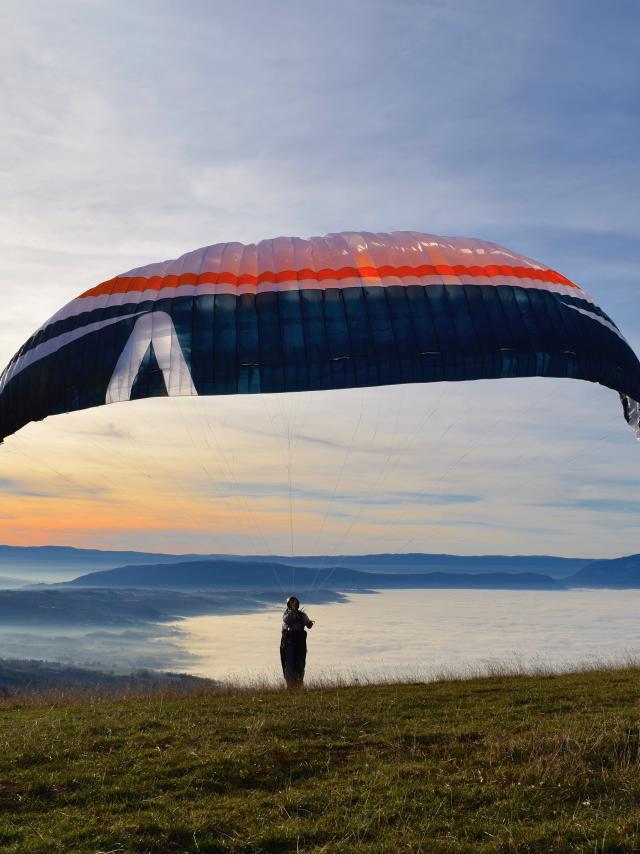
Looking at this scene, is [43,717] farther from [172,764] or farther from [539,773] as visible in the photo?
[539,773]

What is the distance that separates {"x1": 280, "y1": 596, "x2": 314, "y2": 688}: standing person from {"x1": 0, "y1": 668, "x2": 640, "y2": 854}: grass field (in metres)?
2.40

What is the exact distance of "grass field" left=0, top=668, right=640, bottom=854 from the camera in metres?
7.49

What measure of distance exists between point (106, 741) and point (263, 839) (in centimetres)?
391

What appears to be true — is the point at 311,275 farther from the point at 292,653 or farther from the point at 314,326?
the point at 292,653

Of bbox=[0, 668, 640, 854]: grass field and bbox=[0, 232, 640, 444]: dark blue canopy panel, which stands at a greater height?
bbox=[0, 232, 640, 444]: dark blue canopy panel

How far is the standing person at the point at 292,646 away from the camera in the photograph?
1560cm

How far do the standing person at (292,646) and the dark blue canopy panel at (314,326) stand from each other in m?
4.85

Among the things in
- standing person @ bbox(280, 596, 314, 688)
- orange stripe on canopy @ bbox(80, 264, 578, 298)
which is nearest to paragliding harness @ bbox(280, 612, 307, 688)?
standing person @ bbox(280, 596, 314, 688)

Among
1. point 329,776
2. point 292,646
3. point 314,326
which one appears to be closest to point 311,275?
point 314,326

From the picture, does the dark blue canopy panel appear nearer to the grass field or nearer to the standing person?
the standing person

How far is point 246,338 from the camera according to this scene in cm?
1386

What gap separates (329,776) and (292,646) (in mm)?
6476

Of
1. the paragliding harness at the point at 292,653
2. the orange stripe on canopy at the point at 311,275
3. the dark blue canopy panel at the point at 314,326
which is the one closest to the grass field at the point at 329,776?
the paragliding harness at the point at 292,653

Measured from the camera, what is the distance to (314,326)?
45.7ft
